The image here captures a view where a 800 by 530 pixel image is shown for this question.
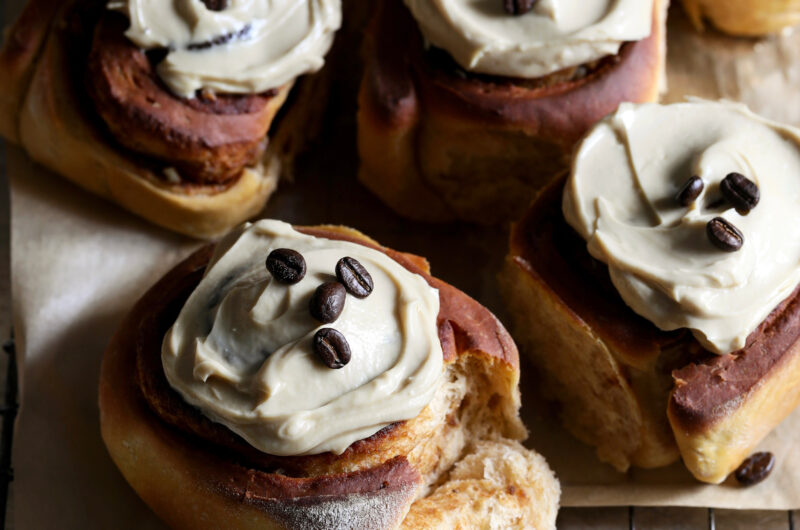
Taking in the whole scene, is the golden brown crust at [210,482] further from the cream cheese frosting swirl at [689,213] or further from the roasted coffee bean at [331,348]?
the cream cheese frosting swirl at [689,213]

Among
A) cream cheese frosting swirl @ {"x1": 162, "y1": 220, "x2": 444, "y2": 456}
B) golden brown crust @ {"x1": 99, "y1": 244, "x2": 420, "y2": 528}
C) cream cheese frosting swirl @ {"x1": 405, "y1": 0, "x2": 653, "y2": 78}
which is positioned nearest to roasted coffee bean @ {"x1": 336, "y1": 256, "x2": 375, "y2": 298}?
cream cheese frosting swirl @ {"x1": 162, "y1": 220, "x2": 444, "y2": 456}

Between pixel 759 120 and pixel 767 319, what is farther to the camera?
pixel 759 120

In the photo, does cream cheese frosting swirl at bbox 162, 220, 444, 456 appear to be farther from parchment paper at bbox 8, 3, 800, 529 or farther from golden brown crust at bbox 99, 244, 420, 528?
parchment paper at bbox 8, 3, 800, 529

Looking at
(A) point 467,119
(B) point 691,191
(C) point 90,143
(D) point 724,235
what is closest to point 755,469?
(D) point 724,235

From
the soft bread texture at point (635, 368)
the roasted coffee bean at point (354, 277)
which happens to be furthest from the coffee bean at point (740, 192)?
the roasted coffee bean at point (354, 277)

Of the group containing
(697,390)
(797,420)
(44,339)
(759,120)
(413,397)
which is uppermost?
(759,120)

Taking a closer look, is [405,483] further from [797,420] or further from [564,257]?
[797,420]

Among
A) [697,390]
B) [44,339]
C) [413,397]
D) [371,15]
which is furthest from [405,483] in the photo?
[371,15]
